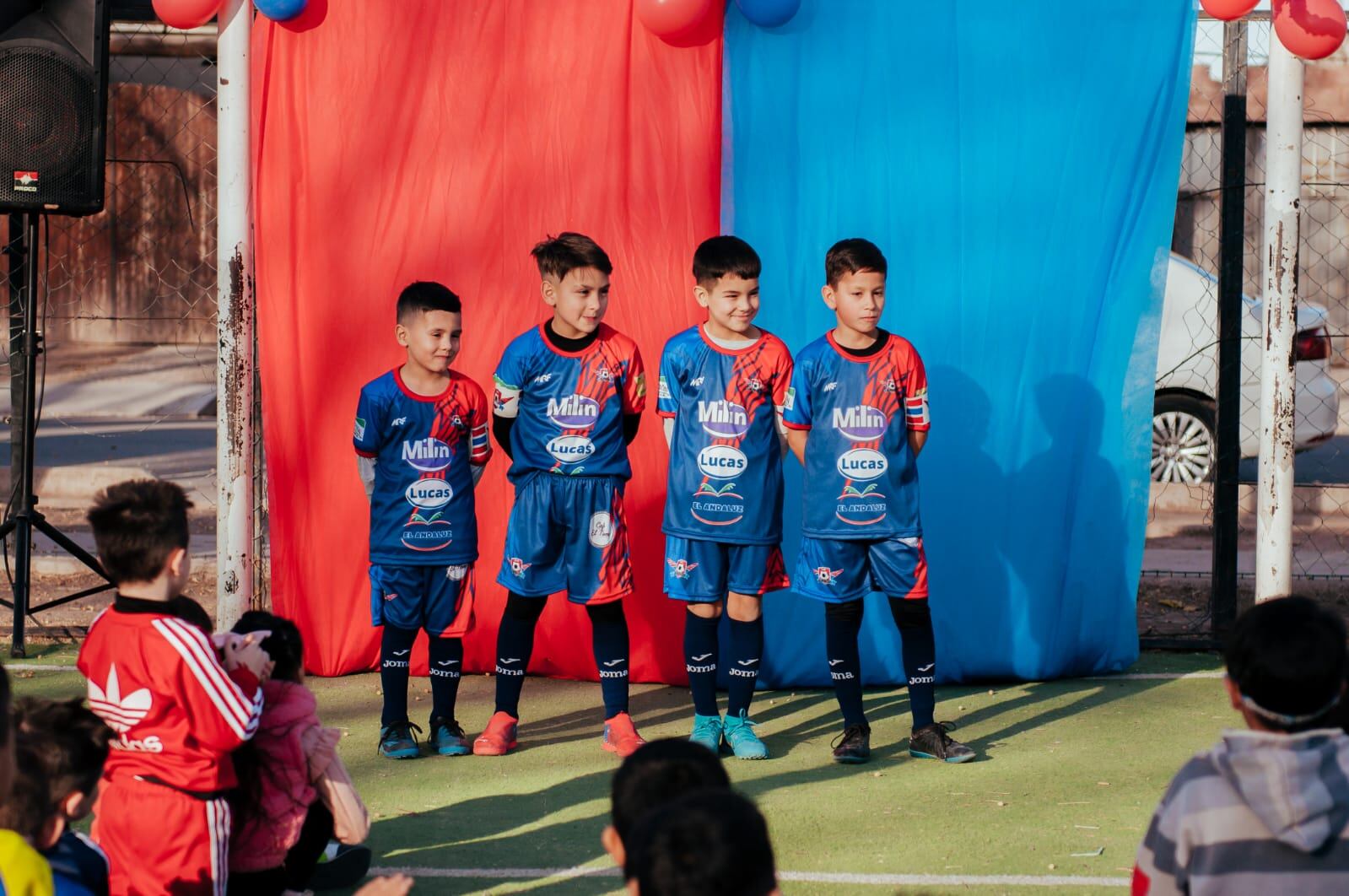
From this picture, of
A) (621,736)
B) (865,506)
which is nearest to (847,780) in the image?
(621,736)

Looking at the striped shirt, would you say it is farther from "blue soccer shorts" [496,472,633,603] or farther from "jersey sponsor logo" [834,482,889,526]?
"blue soccer shorts" [496,472,633,603]

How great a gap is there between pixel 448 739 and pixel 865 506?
152 cm

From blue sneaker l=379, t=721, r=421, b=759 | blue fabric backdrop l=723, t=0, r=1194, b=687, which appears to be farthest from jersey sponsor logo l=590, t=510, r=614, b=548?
blue fabric backdrop l=723, t=0, r=1194, b=687

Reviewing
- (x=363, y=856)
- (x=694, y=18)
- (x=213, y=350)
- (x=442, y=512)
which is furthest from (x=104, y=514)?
(x=213, y=350)

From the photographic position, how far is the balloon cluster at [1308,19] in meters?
5.11

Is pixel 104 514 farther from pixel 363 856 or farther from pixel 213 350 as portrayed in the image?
pixel 213 350

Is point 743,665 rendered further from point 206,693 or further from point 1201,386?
point 1201,386

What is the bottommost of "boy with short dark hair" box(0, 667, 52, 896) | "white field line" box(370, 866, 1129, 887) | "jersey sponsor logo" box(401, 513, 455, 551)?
"white field line" box(370, 866, 1129, 887)

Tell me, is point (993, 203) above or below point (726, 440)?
above

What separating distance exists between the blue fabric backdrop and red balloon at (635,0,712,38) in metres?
0.23

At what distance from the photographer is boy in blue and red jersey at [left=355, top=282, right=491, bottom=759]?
4797mm

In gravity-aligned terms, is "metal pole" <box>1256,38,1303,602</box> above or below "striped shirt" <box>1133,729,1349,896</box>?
above

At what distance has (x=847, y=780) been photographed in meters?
4.51

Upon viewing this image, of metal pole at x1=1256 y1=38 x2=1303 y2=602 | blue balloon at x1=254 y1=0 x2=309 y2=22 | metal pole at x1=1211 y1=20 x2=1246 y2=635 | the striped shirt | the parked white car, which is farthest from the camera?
the parked white car
